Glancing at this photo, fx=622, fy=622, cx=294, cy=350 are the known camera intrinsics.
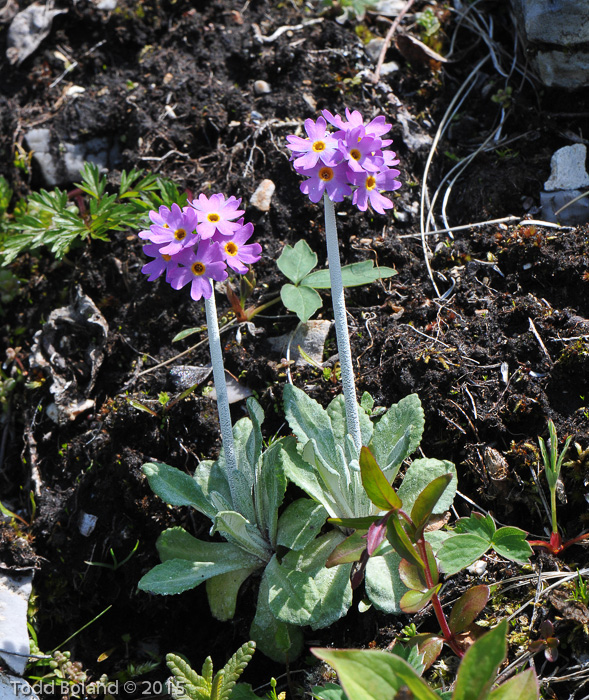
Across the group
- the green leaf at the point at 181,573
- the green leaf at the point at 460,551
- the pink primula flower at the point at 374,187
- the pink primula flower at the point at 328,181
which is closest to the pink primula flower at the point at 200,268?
the pink primula flower at the point at 328,181

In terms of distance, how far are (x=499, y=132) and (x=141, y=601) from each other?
3.29 m

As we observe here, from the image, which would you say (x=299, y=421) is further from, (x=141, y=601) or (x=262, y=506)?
(x=141, y=601)

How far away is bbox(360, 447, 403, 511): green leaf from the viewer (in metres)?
2.05

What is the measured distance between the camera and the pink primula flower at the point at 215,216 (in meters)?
2.29

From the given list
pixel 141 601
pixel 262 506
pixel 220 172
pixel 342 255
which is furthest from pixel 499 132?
pixel 141 601

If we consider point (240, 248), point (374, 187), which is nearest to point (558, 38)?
point (374, 187)

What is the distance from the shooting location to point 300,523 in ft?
8.92

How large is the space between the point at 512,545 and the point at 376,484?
1.93 feet

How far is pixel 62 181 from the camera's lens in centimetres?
421

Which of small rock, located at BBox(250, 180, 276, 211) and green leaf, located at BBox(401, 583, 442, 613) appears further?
small rock, located at BBox(250, 180, 276, 211)

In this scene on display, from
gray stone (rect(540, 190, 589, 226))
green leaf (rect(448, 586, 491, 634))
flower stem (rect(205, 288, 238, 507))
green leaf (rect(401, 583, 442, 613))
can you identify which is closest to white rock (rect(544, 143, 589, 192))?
gray stone (rect(540, 190, 589, 226))

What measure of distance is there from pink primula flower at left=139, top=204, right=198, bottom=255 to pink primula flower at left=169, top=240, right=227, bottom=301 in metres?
0.04

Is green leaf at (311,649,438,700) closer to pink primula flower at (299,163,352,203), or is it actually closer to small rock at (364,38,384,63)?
pink primula flower at (299,163,352,203)

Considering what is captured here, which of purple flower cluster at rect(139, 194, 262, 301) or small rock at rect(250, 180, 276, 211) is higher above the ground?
purple flower cluster at rect(139, 194, 262, 301)
